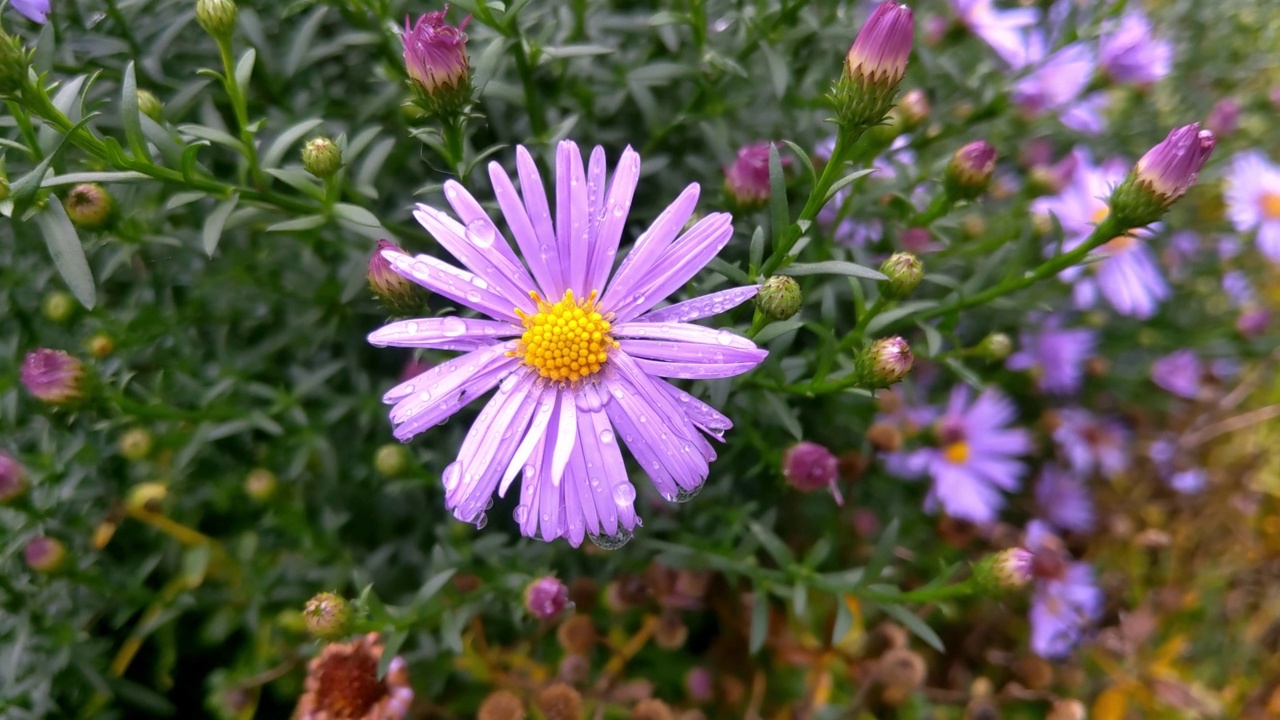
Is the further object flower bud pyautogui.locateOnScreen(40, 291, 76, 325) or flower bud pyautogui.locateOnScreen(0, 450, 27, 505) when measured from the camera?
flower bud pyautogui.locateOnScreen(40, 291, 76, 325)

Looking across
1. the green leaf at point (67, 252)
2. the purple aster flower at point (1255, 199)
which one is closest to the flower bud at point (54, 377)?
the green leaf at point (67, 252)

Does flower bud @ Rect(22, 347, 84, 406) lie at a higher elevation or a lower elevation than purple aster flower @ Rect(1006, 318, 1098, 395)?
higher

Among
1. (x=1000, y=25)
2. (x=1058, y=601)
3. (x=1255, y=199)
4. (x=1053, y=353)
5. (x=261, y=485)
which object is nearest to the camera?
(x=261, y=485)

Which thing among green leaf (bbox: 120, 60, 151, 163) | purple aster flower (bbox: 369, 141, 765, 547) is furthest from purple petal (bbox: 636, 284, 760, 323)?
green leaf (bbox: 120, 60, 151, 163)

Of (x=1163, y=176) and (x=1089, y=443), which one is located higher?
(x=1163, y=176)

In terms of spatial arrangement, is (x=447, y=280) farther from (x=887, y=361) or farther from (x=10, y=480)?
(x=10, y=480)

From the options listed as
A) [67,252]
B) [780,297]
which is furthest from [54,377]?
[780,297]

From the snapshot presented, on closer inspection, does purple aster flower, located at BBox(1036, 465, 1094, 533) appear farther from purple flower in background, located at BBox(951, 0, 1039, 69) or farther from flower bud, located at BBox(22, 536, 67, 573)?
flower bud, located at BBox(22, 536, 67, 573)
